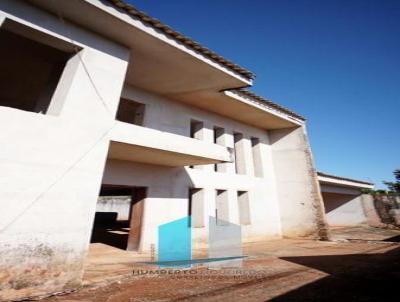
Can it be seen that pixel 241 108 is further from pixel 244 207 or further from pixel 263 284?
pixel 263 284

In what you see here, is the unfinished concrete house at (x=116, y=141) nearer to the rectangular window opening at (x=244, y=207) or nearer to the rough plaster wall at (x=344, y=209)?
the rectangular window opening at (x=244, y=207)

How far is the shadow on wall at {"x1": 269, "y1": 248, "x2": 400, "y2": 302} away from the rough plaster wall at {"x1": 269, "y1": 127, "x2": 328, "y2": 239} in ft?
18.8

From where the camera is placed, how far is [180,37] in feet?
22.6

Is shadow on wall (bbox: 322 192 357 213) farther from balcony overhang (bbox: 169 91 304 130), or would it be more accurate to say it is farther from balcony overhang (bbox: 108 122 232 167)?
balcony overhang (bbox: 108 122 232 167)

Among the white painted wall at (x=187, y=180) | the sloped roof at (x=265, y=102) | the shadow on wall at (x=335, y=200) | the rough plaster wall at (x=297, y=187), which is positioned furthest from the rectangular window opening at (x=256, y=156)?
the shadow on wall at (x=335, y=200)

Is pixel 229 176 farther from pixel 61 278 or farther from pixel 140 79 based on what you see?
pixel 61 278

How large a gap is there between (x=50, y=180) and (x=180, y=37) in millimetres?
5001

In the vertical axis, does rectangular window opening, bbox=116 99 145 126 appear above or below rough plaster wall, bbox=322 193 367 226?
above

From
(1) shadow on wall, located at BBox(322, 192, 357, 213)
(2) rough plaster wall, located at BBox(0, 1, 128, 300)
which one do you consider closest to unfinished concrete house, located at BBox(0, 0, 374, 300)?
(2) rough plaster wall, located at BBox(0, 1, 128, 300)

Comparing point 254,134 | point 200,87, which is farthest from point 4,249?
point 254,134

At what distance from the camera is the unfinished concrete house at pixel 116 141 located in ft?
14.5

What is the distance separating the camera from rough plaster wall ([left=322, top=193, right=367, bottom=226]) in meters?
24.8

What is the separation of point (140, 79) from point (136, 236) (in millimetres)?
5798

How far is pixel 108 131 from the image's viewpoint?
18.9ft
